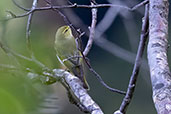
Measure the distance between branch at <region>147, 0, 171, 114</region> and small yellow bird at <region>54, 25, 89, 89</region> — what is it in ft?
3.01

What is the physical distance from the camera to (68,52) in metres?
2.15

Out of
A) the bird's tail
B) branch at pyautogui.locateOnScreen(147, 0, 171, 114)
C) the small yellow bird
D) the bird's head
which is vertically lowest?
the bird's tail

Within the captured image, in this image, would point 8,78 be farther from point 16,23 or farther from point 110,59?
point 110,59

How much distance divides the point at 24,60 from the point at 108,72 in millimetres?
2757

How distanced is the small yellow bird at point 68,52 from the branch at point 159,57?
0.92m

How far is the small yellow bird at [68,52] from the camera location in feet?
6.29

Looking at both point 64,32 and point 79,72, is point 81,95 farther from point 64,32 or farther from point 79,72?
point 64,32

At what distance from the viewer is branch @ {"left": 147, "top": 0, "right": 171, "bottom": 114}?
70 centimetres

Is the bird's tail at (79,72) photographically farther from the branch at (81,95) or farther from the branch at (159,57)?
the branch at (159,57)

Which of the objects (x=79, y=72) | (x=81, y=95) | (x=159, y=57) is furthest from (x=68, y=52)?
(x=159, y=57)

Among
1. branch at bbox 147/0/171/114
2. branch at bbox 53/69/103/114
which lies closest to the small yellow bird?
branch at bbox 53/69/103/114

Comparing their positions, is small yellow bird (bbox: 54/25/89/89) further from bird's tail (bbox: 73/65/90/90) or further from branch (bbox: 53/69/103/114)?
branch (bbox: 53/69/103/114)

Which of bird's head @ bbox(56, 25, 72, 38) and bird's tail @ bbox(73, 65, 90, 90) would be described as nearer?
bird's tail @ bbox(73, 65, 90, 90)

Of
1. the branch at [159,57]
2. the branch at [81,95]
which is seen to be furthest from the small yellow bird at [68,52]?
the branch at [159,57]
